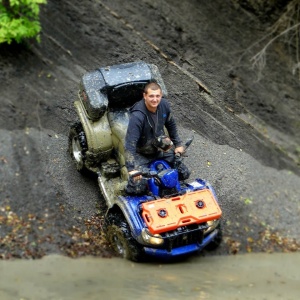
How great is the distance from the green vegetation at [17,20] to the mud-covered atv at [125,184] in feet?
6.30

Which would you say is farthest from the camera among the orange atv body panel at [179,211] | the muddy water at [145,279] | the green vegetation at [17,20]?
the green vegetation at [17,20]

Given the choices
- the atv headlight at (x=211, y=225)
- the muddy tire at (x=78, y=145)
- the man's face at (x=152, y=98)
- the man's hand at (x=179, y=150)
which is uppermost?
the man's face at (x=152, y=98)

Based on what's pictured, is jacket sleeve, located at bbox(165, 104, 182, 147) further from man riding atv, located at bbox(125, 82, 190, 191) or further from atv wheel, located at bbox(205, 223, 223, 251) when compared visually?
atv wheel, located at bbox(205, 223, 223, 251)

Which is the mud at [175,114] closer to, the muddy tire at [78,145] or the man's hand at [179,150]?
the muddy tire at [78,145]

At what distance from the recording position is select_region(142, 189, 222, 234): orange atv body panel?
6.62 meters

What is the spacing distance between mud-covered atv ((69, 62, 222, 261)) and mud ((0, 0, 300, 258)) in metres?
0.39

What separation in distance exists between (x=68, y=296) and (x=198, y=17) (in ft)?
22.9

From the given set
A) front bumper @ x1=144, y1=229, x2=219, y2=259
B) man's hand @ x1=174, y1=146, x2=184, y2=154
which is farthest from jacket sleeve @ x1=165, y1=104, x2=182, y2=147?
front bumper @ x1=144, y1=229, x2=219, y2=259

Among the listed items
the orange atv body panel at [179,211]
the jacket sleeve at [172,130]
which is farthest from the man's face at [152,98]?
the orange atv body panel at [179,211]

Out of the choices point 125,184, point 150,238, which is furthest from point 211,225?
point 125,184

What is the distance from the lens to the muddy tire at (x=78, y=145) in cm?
819

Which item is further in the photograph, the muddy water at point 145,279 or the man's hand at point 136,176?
the man's hand at point 136,176

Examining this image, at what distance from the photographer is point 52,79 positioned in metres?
9.95

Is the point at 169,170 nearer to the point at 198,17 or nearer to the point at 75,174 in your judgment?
the point at 75,174
